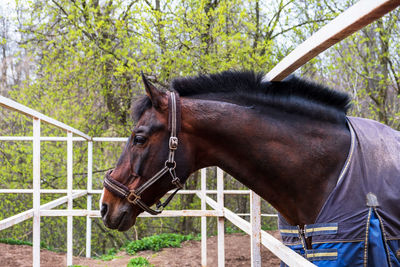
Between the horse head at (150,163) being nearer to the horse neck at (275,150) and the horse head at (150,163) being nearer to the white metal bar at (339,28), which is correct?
the horse neck at (275,150)

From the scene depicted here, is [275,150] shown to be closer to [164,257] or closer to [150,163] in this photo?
[150,163]

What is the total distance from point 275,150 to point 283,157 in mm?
48

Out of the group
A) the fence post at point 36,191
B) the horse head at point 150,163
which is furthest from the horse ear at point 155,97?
the fence post at point 36,191

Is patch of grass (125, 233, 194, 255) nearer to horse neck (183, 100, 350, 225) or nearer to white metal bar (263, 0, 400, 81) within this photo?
horse neck (183, 100, 350, 225)

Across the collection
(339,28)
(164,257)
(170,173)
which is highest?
(339,28)

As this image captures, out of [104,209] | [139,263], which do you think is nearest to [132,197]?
[104,209]

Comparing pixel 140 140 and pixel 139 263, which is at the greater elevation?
pixel 140 140

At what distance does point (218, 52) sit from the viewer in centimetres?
694

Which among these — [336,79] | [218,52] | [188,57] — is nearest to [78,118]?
[188,57]

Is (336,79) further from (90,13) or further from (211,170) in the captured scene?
(90,13)

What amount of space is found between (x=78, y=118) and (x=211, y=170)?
3.49 metres

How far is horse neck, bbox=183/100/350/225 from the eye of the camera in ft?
5.13

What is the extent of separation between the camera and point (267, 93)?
5.72ft

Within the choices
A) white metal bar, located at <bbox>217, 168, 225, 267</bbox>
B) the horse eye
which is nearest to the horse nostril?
the horse eye
